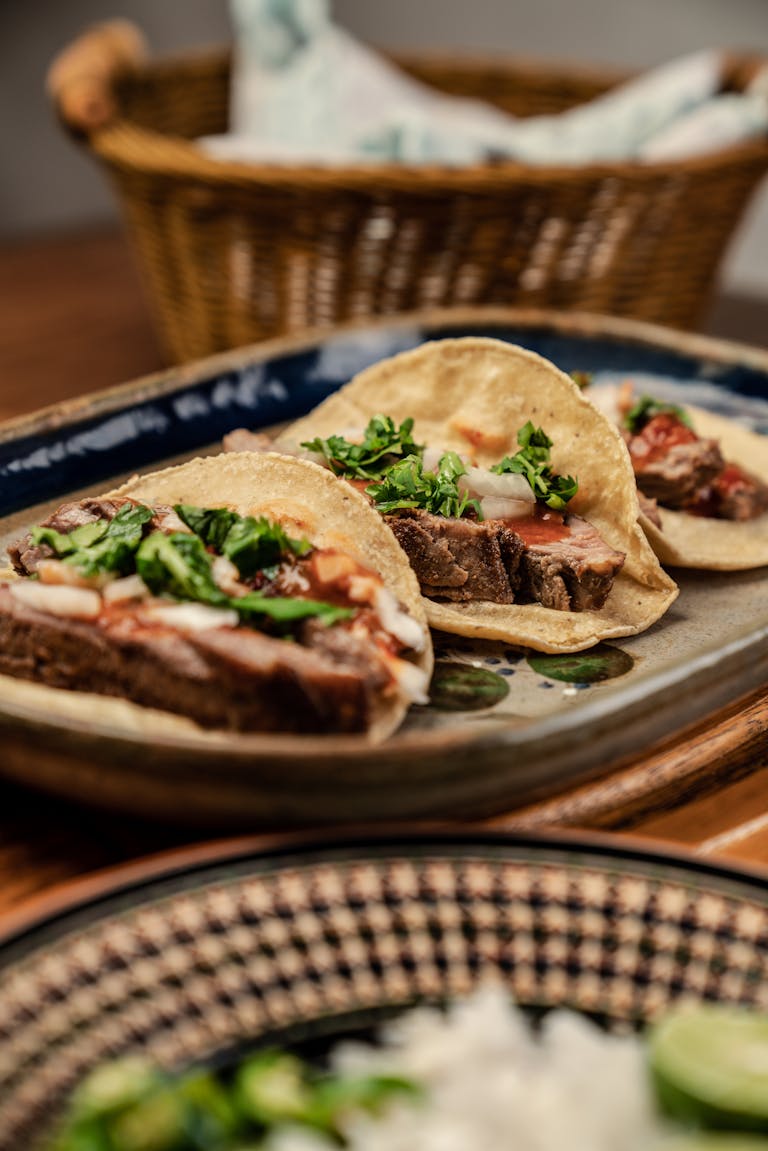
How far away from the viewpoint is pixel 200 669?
2270 millimetres

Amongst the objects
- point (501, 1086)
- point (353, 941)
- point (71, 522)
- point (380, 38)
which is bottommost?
point (380, 38)

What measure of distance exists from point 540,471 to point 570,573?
0.33 m

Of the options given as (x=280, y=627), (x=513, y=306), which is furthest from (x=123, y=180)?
(x=280, y=627)

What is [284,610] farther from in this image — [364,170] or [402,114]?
[402,114]

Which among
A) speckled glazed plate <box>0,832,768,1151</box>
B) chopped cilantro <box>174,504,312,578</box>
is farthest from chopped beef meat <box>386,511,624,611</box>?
speckled glazed plate <box>0,832,768,1151</box>

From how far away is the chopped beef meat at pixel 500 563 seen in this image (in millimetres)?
2910

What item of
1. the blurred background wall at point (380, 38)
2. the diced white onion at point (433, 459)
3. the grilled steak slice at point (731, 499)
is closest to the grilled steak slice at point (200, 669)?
the diced white onion at point (433, 459)

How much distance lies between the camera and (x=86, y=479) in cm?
334

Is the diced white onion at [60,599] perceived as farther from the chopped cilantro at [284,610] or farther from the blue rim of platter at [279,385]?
the blue rim of platter at [279,385]

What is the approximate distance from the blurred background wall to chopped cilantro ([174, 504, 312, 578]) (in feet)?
19.0

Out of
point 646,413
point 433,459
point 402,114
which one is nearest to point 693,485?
point 646,413

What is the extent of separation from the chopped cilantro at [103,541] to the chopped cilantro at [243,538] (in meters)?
0.11

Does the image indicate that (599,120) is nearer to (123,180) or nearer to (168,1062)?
(123,180)

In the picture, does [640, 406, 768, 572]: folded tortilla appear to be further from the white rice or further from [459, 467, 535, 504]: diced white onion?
the white rice
